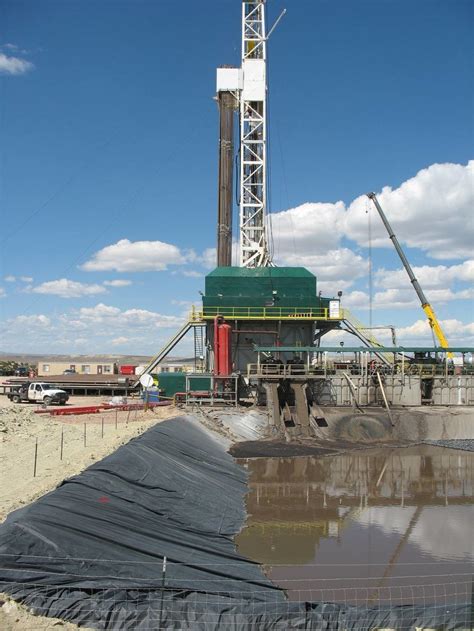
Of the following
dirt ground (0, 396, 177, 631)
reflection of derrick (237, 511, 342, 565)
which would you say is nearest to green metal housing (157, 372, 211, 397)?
dirt ground (0, 396, 177, 631)

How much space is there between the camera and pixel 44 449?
62.3ft

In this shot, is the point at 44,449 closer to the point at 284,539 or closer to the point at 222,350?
the point at 284,539

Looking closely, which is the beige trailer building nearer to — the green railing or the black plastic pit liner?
the green railing

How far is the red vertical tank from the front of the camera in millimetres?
32469

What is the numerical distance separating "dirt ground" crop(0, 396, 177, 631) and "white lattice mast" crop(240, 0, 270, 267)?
628 inches

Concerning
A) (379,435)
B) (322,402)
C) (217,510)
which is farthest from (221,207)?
(217,510)

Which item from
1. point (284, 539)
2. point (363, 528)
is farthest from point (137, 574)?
point (363, 528)

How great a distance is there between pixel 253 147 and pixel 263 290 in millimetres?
12983

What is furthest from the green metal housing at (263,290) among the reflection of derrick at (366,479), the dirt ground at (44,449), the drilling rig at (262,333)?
the reflection of derrick at (366,479)

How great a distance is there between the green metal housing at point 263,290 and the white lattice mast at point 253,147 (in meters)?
5.30

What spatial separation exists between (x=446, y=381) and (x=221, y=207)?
21116 mm

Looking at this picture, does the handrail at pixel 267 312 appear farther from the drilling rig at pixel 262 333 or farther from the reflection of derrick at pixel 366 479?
the reflection of derrick at pixel 366 479

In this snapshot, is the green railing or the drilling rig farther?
the green railing

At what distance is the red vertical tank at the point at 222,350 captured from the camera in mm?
32469
